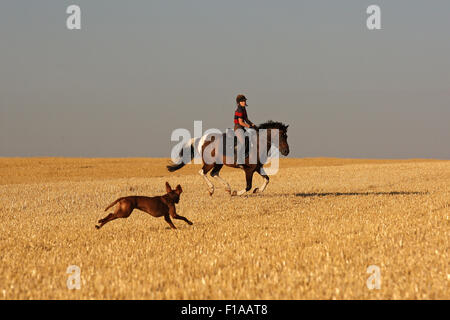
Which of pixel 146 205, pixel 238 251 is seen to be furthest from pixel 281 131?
pixel 238 251

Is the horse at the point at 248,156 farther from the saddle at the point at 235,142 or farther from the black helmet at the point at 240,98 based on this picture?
the black helmet at the point at 240,98

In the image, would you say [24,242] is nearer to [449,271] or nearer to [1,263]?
[1,263]

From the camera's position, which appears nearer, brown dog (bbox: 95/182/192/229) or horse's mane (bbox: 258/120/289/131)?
brown dog (bbox: 95/182/192/229)

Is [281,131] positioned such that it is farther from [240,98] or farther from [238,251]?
[238,251]

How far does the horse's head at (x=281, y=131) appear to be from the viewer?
58.2 feet

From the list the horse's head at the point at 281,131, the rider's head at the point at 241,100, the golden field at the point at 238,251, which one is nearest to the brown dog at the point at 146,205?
the golden field at the point at 238,251

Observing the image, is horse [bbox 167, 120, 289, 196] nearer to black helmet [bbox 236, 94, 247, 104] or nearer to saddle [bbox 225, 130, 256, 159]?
saddle [bbox 225, 130, 256, 159]

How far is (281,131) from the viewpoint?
58.6ft

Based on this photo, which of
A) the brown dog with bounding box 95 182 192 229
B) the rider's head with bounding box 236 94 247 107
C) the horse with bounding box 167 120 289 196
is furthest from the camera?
the horse with bounding box 167 120 289 196

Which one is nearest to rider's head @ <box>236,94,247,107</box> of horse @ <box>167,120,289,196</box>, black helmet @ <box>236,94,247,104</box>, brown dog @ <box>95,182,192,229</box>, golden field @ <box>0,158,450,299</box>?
black helmet @ <box>236,94,247,104</box>

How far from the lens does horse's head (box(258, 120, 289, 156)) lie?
698 inches

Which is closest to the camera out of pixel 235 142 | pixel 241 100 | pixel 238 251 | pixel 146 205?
pixel 238 251

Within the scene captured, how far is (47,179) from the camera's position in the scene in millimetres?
40625

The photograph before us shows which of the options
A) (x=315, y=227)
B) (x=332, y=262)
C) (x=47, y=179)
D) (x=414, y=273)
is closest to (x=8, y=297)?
(x=332, y=262)
